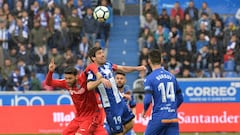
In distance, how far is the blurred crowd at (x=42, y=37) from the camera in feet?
84.3

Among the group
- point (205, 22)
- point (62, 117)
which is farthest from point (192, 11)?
point (62, 117)

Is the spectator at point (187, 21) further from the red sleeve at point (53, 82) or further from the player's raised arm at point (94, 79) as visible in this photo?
the player's raised arm at point (94, 79)

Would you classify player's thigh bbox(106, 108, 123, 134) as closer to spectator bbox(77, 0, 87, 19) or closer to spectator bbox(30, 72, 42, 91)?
spectator bbox(30, 72, 42, 91)

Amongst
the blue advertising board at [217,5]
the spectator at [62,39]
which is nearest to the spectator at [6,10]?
the spectator at [62,39]

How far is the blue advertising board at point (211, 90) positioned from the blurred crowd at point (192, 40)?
A: 3.09ft

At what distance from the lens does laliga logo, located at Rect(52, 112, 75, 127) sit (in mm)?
21438

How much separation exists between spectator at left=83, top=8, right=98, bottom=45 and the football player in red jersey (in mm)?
13272

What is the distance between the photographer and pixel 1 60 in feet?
86.6

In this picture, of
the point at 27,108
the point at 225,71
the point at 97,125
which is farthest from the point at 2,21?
the point at 97,125

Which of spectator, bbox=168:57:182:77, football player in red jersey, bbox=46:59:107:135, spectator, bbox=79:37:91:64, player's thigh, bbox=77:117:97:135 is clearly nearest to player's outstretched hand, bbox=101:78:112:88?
football player in red jersey, bbox=46:59:107:135

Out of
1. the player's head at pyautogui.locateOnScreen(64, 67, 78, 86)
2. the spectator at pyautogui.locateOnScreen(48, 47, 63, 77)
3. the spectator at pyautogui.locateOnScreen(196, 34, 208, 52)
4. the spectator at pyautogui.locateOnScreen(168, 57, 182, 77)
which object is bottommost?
the spectator at pyautogui.locateOnScreen(168, 57, 182, 77)

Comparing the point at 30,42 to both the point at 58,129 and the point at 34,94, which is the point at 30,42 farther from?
the point at 58,129

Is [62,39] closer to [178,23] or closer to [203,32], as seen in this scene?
→ [178,23]

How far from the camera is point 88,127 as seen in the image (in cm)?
1344
